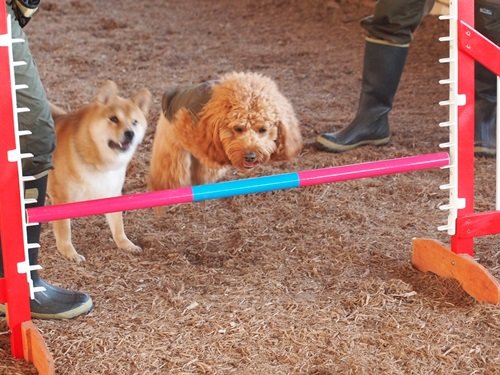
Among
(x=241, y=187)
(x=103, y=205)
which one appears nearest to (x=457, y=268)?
(x=241, y=187)

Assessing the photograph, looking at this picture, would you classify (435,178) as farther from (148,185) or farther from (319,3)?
(319,3)

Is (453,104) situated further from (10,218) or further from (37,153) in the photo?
(10,218)

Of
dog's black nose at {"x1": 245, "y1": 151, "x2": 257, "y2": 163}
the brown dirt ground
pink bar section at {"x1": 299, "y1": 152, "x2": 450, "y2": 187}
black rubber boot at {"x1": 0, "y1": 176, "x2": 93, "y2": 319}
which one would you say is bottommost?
the brown dirt ground

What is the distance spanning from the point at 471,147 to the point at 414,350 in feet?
2.64

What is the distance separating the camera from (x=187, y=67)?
23.3 feet

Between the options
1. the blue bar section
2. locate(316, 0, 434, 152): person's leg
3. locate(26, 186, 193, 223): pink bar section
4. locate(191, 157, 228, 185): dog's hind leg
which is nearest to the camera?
locate(26, 186, 193, 223): pink bar section

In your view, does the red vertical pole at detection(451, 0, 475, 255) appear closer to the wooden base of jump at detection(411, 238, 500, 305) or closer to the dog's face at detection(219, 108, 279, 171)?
the wooden base of jump at detection(411, 238, 500, 305)

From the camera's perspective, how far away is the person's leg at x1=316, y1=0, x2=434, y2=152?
480cm

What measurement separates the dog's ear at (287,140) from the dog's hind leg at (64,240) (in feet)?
3.23

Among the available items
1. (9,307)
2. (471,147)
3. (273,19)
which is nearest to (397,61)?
(471,147)

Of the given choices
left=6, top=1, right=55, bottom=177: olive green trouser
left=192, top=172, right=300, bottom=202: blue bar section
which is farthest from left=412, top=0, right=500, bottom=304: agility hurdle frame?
left=6, top=1, right=55, bottom=177: olive green trouser

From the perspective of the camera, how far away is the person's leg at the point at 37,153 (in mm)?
2873

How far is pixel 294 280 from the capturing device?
3.43 meters

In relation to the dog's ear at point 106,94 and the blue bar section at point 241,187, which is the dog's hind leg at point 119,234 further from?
the blue bar section at point 241,187
